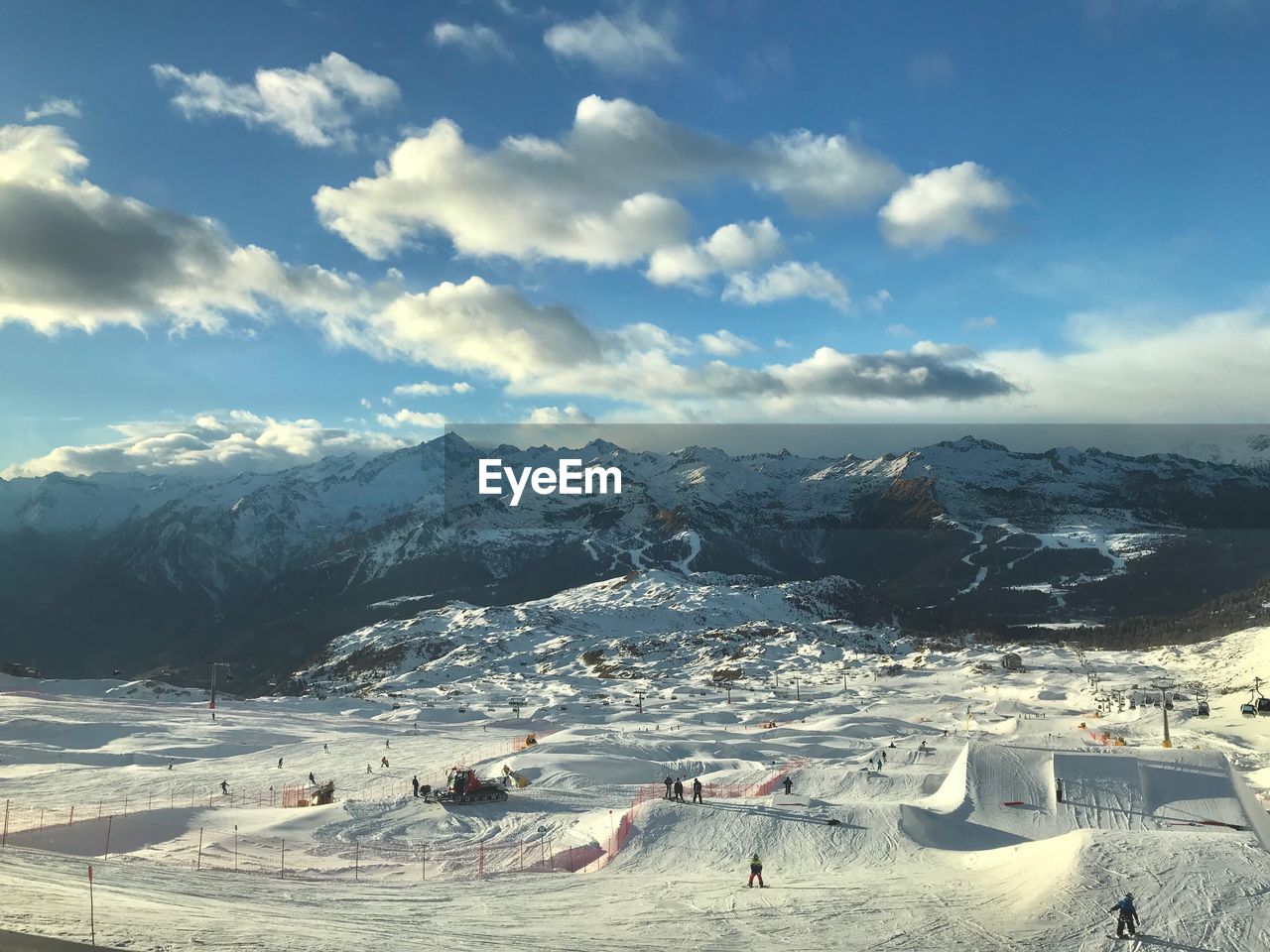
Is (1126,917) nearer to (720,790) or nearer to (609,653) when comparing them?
(720,790)

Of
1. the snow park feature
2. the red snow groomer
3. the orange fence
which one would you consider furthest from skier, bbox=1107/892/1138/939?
the red snow groomer

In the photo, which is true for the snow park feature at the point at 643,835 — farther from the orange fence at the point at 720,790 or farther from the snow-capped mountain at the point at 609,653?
the snow-capped mountain at the point at 609,653

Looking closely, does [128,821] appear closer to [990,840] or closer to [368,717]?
[990,840]

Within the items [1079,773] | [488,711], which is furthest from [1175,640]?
[1079,773]

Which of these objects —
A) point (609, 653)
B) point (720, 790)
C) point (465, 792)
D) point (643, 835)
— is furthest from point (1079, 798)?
point (609, 653)

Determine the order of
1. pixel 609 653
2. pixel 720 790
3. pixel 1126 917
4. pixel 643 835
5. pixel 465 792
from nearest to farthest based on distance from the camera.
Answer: pixel 1126 917 → pixel 643 835 → pixel 465 792 → pixel 720 790 → pixel 609 653

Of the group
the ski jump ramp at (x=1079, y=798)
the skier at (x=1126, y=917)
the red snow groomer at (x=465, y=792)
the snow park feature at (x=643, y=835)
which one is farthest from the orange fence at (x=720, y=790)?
the skier at (x=1126, y=917)

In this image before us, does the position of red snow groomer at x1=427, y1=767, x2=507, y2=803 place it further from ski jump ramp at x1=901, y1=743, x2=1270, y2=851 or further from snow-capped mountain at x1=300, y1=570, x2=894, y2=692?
snow-capped mountain at x1=300, y1=570, x2=894, y2=692
